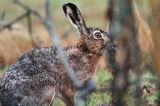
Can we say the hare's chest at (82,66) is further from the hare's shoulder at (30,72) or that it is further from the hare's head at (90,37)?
the hare's shoulder at (30,72)

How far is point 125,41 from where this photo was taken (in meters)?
6.41

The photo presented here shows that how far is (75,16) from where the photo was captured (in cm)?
960

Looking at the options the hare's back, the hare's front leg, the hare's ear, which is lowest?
the hare's front leg

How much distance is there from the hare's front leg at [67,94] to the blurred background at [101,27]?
0.50m

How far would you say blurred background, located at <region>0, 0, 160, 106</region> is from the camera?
7.14 metres

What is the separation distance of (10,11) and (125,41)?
54.8 feet

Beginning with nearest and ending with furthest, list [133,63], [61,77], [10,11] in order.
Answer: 1. [133,63]
2. [61,77]
3. [10,11]

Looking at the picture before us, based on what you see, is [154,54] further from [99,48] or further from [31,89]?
[99,48]

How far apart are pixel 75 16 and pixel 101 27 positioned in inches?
330

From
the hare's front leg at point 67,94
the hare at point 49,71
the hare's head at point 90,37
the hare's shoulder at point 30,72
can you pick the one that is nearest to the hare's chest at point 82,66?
the hare at point 49,71

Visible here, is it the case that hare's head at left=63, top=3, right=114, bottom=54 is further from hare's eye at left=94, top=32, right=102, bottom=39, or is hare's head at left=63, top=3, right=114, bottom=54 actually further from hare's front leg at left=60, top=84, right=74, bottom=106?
hare's front leg at left=60, top=84, right=74, bottom=106

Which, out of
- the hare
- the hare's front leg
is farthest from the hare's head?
the hare's front leg

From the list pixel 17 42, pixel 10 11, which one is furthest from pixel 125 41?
pixel 10 11

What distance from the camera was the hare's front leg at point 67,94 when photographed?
9.01 m
